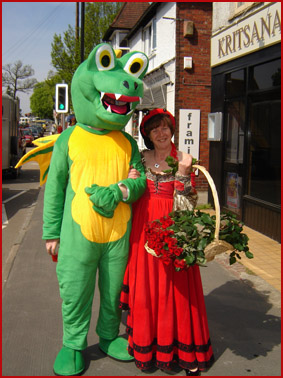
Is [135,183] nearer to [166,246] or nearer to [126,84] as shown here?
[166,246]

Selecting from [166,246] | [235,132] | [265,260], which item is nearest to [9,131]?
[235,132]

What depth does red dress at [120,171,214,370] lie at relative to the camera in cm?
280

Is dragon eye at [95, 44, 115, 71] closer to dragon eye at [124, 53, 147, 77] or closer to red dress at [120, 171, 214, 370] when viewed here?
dragon eye at [124, 53, 147, 77]

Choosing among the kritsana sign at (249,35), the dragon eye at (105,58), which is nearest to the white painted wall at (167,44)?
the kritsana sign at (249,35)

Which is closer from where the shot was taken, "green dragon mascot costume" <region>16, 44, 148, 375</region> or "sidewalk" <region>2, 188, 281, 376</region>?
"green dragon mascot costume" <region>16, 44, 148, 375</region>

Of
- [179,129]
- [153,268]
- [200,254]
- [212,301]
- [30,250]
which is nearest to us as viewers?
[200,254]

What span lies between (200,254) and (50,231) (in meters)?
1.13

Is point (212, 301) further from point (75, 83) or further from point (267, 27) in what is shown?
point (267, 27)

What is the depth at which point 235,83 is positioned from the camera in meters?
7.65

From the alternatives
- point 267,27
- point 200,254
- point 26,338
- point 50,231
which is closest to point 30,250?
point 26,338

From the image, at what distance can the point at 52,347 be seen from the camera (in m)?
3.24

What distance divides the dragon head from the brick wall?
7688mm

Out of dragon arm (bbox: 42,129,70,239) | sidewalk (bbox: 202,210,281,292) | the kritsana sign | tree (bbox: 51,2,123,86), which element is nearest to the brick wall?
the kritsana sign

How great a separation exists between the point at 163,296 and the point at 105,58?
1.75 m
